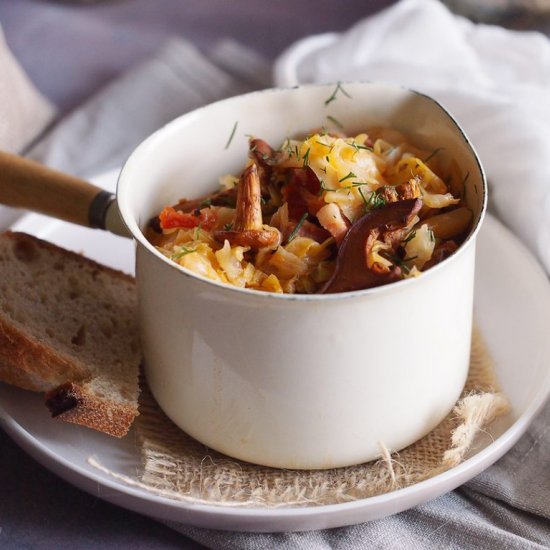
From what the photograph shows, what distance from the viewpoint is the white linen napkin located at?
2.44 meters

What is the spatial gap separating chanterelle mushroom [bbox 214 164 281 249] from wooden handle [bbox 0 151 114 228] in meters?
0.36

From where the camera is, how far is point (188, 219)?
Result: 6.15 ft

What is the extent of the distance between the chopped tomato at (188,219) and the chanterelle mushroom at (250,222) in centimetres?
8

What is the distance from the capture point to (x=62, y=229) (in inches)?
96.7

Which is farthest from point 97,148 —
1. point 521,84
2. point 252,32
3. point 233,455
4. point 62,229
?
point 233,455

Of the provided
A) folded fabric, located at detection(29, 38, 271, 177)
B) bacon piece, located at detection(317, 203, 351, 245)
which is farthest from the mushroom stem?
folded fabric, located at detection(29, 38, 271, 177)

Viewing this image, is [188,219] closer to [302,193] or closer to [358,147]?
[302,193]

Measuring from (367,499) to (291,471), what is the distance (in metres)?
0.19

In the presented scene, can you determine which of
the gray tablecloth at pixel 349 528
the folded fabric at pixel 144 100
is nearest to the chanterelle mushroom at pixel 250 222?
the gray tablecloth at pixel 349 528

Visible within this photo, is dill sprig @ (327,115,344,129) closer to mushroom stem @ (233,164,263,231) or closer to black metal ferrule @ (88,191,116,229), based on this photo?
mushroom stem @ (233,164,263,231)

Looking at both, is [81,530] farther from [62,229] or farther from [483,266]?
[483,266]

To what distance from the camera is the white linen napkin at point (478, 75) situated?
244 cm

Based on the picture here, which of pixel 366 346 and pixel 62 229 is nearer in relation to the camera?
pixel 366 346

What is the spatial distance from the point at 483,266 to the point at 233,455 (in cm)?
91
